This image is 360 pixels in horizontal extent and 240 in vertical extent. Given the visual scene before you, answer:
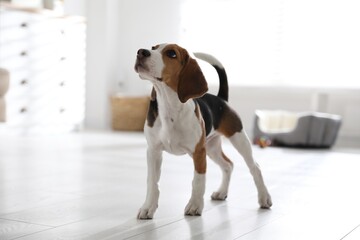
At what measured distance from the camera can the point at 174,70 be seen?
5.63 feet

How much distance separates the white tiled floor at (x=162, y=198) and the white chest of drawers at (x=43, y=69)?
1.15 metres

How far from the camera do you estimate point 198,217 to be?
1784 millimetres

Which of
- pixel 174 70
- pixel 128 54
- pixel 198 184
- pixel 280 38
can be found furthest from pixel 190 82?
pixel 128 54

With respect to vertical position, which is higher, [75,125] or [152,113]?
[152,113]

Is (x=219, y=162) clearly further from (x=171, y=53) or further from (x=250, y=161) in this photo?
(x=171, y=53)

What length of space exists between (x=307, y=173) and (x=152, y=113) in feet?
4.62

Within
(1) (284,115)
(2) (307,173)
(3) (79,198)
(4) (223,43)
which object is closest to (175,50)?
(3) (79,198)

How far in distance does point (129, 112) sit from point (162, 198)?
3444mm

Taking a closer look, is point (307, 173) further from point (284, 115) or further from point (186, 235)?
point (284, 115)

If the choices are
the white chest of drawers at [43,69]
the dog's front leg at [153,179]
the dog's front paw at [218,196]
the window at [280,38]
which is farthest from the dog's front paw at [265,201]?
the window at [280,38]

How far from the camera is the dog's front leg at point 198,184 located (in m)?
1.79

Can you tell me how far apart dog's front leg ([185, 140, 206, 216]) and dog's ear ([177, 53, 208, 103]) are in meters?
0.18

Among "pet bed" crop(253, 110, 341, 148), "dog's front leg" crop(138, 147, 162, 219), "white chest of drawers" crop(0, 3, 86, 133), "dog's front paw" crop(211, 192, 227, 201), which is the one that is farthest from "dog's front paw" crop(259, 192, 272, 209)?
"white chest of drawers" crop(0, 3, 86, 133)

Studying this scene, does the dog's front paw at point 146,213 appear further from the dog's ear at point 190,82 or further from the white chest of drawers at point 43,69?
the white chest of drawers at point 43,69
